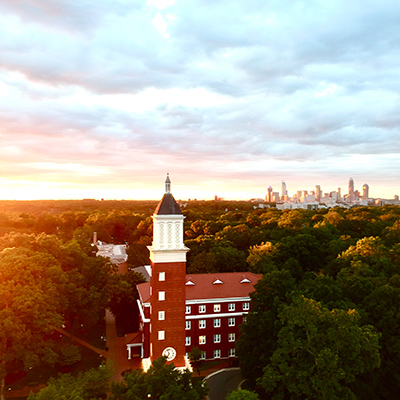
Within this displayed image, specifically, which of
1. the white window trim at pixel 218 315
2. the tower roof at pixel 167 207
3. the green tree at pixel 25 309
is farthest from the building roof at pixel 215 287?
the tower roof at pixel 167 207

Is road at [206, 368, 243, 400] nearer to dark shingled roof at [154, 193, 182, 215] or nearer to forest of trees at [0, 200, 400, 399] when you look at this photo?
forest of trees at [0, 200, 400, 399]

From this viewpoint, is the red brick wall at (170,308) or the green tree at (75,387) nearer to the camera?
the green tree at (75,387)

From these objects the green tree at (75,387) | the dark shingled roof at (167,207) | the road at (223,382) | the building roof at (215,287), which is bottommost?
the road at (223,382)

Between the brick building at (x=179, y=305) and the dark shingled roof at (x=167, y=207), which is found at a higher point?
the dark shingled roof at (x=167, y=207)

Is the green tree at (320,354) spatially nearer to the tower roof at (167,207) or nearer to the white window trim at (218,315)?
the tower roof at (167,207)

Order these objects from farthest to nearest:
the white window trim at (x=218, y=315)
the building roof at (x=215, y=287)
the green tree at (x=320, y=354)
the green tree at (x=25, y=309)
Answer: the building roof at (x=215, y=287) → the white window trim at (x=218, y=315) → the green tree at (x=25, y=309) → the green tree at (x=320, y=354)

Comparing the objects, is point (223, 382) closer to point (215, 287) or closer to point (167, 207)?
point (215, 287)

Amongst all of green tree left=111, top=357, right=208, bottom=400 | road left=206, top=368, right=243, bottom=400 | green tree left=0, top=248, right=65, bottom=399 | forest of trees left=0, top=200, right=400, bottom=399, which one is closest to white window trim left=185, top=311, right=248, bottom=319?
road left=206, top=368, right=243, bottom=400
